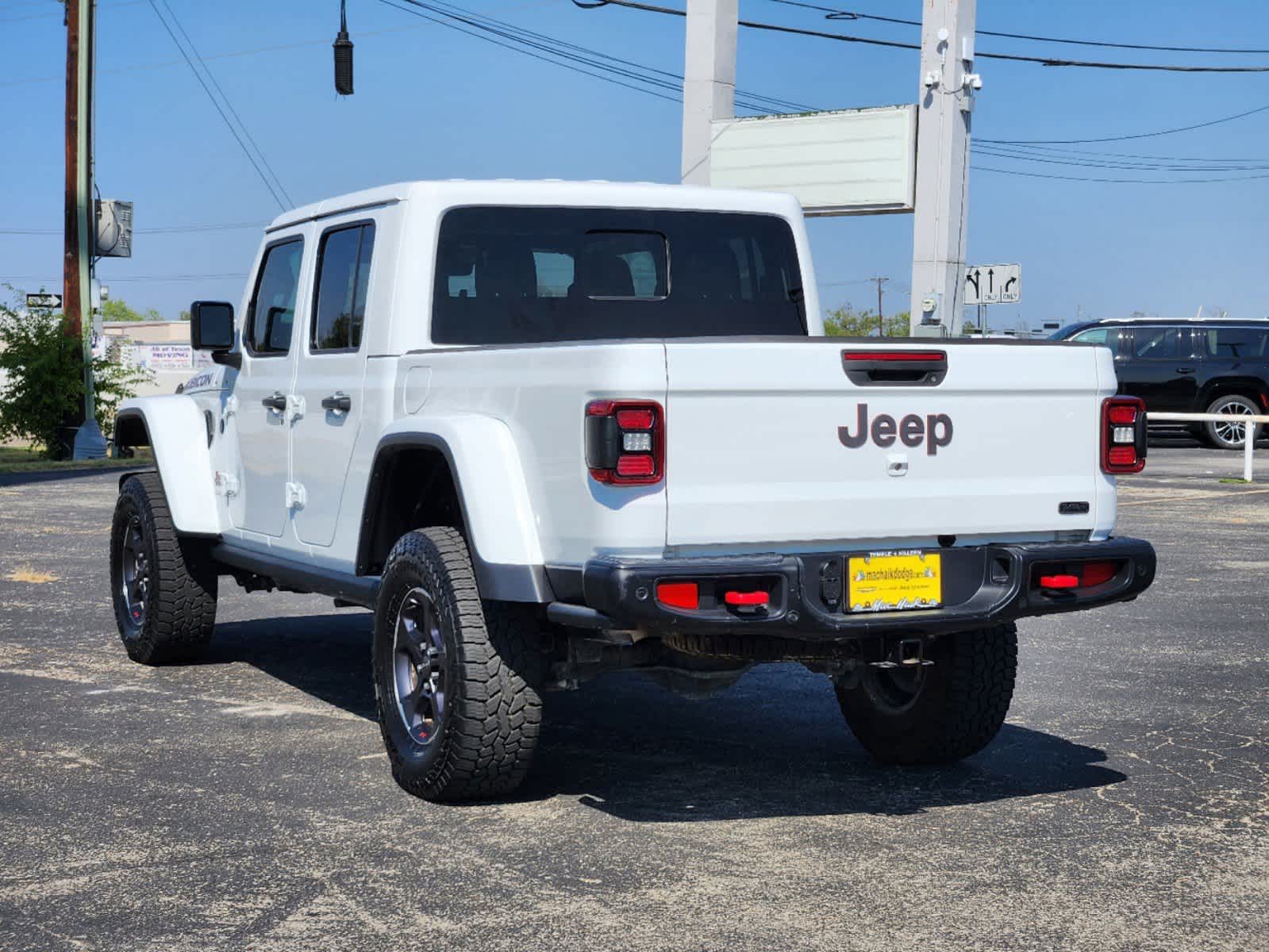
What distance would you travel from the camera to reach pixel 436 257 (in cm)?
634

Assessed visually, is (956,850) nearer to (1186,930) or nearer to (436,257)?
(1186,930)

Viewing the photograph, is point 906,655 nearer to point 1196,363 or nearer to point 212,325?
point 212,325

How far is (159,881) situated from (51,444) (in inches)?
1013

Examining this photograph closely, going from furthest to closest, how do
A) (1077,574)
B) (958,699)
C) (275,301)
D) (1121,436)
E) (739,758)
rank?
(275,301), (739,758), (958,699), (1121,436), (1077,574)

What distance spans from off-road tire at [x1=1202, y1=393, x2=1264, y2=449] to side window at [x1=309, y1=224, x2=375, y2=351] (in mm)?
23167

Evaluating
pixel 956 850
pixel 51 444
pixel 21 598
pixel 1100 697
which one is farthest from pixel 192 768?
pixel 51 444

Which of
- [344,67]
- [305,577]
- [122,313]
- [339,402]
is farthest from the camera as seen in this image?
[122,313]

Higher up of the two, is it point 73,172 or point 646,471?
point 73,172

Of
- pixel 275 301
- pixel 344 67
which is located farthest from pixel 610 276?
pixel 344 67

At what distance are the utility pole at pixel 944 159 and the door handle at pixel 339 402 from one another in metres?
20.4

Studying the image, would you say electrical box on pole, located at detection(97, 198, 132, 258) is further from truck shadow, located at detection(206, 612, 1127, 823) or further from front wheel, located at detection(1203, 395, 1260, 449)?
truck shadow, located at detection(206, 612, 1127, 823)

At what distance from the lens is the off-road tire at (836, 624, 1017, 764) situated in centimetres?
614

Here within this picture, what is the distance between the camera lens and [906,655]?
557 centimetres

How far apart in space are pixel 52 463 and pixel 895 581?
2436 cm
